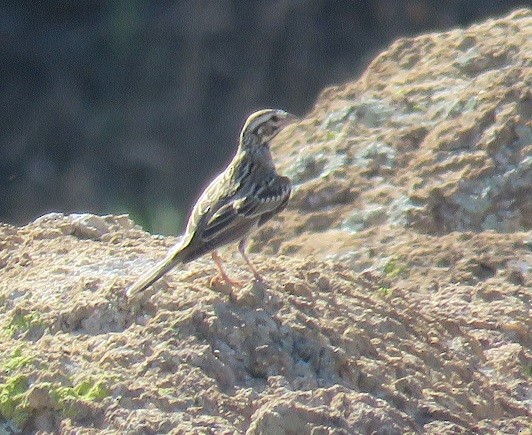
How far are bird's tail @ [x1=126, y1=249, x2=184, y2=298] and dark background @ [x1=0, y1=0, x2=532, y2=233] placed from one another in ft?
36.9

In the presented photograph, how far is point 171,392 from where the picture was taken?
6031 millimetres

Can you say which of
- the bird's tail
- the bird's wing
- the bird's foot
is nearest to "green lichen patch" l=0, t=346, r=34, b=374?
the bird's tail

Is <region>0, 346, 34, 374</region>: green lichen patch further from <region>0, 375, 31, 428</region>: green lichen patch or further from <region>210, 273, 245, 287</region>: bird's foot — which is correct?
<region>210, 273, 245, 287</region>: bird's foot

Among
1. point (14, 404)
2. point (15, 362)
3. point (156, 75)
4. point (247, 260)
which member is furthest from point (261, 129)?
point (156, 75)

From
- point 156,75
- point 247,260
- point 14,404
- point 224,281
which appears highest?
point 156,75

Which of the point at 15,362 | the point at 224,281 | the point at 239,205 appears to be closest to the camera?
the point at 15,362

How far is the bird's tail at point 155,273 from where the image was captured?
255 inches

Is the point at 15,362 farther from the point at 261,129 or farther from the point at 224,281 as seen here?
the point at 261,129

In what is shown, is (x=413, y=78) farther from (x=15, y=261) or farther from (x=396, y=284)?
(x=15, y=261)

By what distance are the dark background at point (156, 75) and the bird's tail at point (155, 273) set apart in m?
11.2

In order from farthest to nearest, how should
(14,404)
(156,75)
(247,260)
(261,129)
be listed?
1. (156,75)
2. (261,129)
3. (247,260)
4. (14,404)

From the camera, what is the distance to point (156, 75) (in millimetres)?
20609

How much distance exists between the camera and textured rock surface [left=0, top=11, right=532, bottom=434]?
607 cm

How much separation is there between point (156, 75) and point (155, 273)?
46.7 ft
